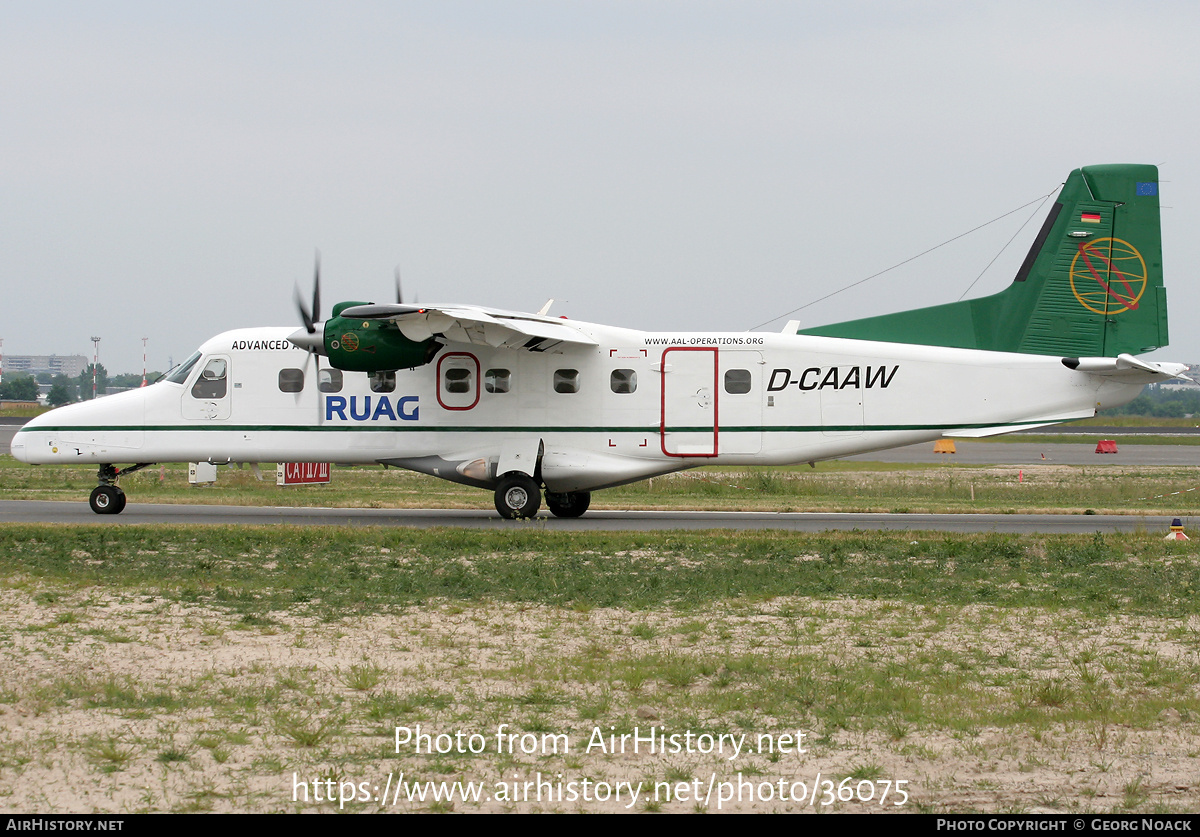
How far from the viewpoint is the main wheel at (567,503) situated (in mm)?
21938

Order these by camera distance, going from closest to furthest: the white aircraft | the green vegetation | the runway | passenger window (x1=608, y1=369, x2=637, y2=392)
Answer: the green vegetation → the runway → the white aircraft → passenger window (x1=608, y1=369, x2=637, y2=392)

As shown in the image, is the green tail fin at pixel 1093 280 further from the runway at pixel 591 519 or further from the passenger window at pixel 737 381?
the passenger window at pixel 737 381

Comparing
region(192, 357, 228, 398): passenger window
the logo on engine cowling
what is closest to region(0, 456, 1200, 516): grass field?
the logo on engine cowling

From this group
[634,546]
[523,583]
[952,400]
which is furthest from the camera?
[952,400]

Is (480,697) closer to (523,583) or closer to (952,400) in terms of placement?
(523,583)

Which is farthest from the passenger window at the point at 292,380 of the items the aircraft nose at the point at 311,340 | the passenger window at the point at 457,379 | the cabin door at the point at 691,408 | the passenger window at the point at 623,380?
the cabin door at the point at 691,408

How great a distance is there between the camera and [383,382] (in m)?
20.7

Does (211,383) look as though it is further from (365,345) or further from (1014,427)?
(1014,427)

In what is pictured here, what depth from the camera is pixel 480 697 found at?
782cm

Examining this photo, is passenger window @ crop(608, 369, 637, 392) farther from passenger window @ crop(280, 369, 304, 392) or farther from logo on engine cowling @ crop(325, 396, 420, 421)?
passenger window @ crop(280, 369, 304, 392)

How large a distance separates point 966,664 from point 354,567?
7.87 metres

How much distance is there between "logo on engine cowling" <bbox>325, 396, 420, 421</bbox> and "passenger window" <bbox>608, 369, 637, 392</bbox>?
3.82 meters

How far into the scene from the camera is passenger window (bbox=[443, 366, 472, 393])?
20547mm
